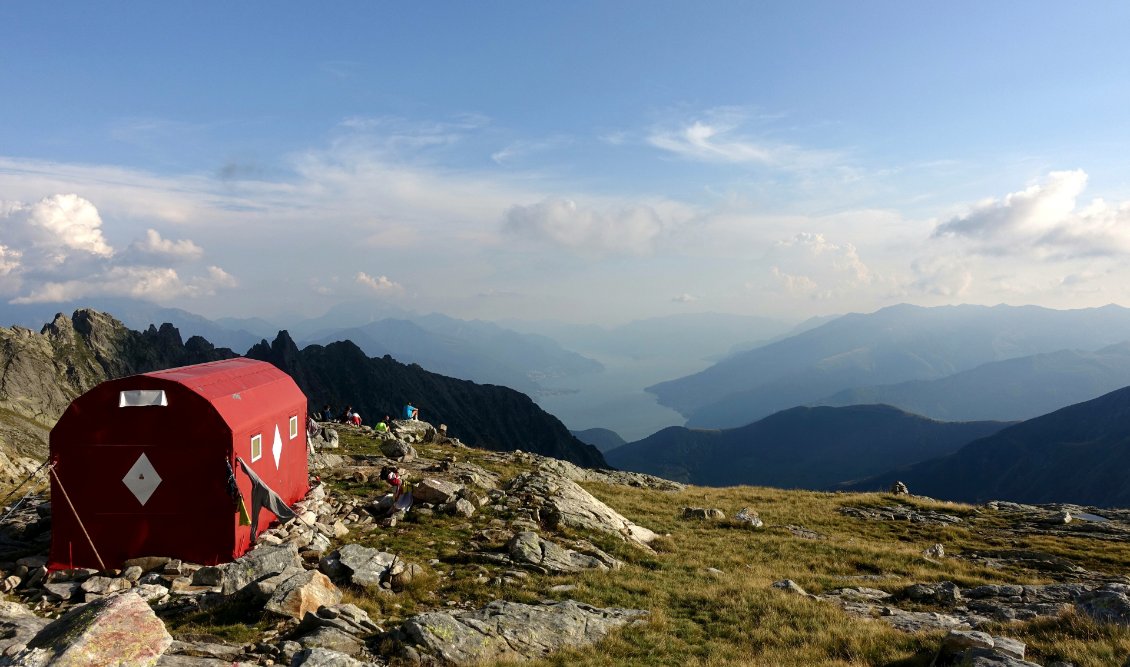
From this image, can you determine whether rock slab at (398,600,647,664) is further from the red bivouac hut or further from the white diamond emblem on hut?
the white diamond emblem on hut

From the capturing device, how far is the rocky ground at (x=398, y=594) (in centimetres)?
1035

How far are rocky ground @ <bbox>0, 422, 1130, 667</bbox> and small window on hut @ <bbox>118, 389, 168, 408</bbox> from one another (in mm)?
4410

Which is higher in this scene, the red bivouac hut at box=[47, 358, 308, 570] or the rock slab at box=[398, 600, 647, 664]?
the red bivouac hut at box=[47, 358, 308, 570]

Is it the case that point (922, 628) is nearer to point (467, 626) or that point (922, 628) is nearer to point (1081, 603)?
point (1081, 603)

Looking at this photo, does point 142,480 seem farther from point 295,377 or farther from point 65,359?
point 65,359

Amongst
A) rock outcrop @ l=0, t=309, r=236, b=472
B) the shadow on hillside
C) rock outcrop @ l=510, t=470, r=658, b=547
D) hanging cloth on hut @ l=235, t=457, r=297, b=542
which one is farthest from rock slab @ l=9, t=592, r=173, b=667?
rock outcrop @ l=0, t=309, r=236, b=472

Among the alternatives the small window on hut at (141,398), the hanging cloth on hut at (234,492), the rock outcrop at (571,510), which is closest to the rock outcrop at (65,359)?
the small window on hut at (141,398)

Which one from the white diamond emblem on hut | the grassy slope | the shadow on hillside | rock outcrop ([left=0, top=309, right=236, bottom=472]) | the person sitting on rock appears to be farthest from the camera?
rock outcrop ([left=0, top=309, right=236, bottom=472])

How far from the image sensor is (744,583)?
18.1 metres

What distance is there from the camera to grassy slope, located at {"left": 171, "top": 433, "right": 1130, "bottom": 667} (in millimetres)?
12180

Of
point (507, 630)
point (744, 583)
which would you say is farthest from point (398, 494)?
point (744, 583)

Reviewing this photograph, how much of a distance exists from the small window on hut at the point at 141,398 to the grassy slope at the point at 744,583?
22.4 feet

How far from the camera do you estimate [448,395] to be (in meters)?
175

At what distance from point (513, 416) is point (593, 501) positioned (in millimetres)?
154188
